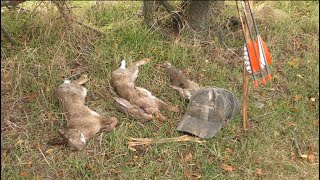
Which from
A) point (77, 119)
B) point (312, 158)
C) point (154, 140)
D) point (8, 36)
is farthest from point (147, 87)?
point (312, 158)

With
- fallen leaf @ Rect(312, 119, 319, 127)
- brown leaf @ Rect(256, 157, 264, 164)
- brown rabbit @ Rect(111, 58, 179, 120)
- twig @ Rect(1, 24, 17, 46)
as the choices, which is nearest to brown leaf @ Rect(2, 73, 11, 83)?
twig @ Rect(1, 24, 17, 46)

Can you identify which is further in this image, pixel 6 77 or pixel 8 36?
pixel 8 36

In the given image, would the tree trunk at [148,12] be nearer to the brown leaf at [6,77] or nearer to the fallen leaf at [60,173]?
the brown leaf at [6,77]

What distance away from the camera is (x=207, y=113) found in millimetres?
4691

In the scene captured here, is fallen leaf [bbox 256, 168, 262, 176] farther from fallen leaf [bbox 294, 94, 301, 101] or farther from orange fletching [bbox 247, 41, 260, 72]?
fallen leaf [bbox 294, 94, 301, 101]

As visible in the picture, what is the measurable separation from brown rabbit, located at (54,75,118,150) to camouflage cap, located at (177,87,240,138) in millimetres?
788

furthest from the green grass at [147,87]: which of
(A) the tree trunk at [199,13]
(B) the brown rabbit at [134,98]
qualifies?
(A) the tree trunk at [199,13]

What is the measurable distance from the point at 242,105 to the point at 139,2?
2.53 metres

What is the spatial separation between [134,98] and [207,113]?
801mm

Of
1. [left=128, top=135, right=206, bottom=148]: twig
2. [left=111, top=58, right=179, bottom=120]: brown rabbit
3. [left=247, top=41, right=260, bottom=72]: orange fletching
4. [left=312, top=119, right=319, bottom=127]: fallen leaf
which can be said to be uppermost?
[left=247, top=41, right=260, bottom=72]: orange fletching

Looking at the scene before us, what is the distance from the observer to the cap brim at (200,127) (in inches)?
182

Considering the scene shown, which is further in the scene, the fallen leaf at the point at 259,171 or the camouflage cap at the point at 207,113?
the camouflage cap at the point at 207,113

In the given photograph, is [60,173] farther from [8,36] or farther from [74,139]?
[8,36]

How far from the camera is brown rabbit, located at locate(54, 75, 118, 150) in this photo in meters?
4.39
